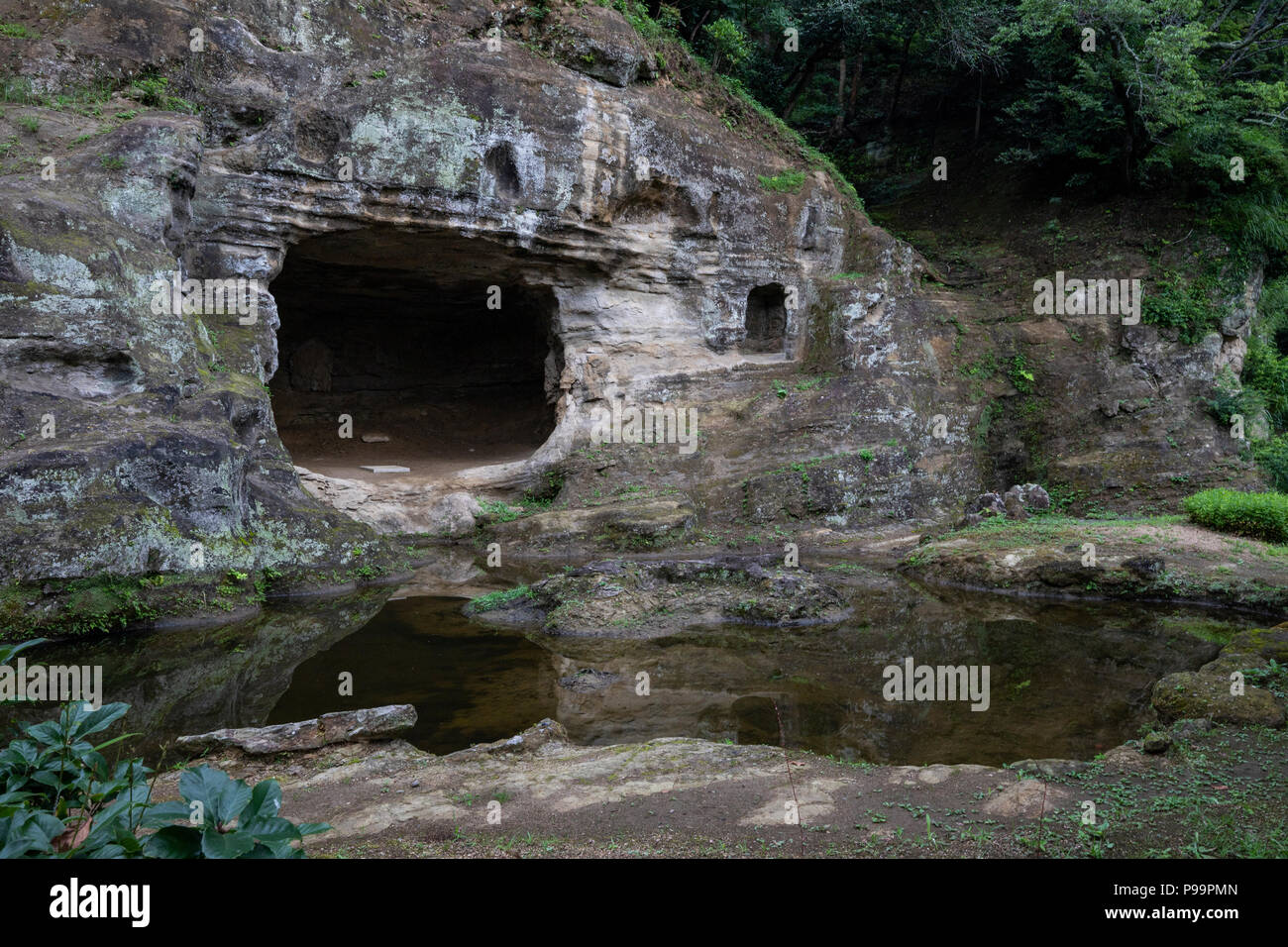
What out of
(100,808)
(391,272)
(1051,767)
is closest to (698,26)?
(391,272)

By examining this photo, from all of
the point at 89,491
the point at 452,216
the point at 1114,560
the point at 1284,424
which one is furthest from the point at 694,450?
the point at 1284,424

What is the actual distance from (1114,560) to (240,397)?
36.2ft

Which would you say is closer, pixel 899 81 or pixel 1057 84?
pixel 1057 84

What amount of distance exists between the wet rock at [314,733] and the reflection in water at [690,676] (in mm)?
213

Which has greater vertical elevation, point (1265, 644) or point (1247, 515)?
point (1247, 515)

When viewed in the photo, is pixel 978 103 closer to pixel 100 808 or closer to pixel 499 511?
pixel 499 511

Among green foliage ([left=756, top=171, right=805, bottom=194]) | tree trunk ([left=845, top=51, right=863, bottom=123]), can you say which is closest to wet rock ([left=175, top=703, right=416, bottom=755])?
green foliage ([left=756, top=171, right=805, bottom=194])

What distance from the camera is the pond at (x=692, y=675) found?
5883 millimetres

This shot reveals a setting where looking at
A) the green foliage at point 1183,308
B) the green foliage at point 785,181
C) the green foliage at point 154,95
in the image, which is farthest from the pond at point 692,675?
the green foliage at point 785,181

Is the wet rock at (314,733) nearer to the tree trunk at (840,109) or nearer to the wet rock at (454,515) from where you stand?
the wet rock at (454,515)

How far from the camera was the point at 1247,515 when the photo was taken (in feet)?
37.0

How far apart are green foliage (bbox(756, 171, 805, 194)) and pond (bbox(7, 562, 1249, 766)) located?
927 centimetres

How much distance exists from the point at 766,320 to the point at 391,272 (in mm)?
7323

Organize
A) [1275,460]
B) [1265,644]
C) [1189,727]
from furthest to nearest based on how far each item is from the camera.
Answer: [1275,460], [1265,644], [1189,727]
